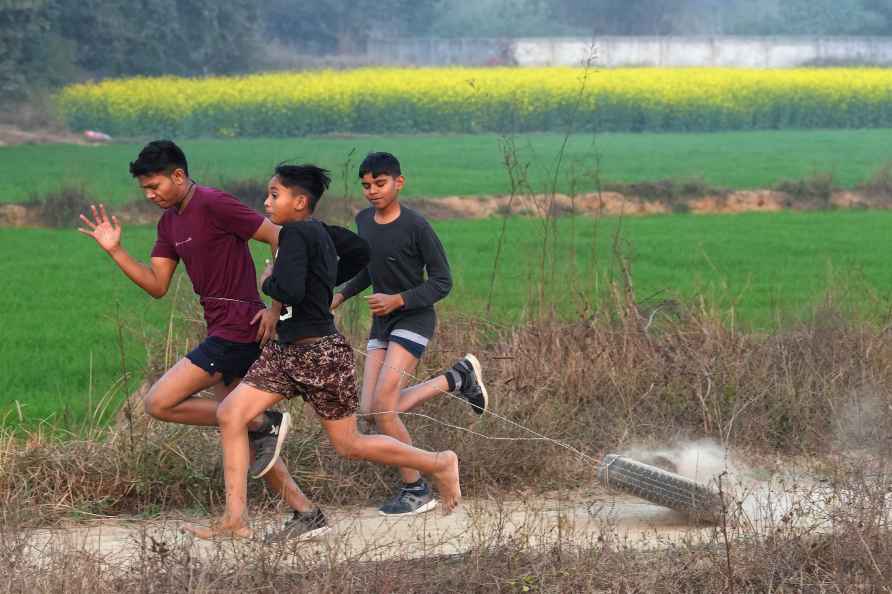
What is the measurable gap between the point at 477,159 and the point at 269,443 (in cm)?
2821

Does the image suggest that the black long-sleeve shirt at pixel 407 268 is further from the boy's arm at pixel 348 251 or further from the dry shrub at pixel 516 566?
the dry shrub at pixel 516 566

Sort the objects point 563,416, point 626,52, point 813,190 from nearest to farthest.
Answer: point 563,416 → point 813,190 → point 626,52

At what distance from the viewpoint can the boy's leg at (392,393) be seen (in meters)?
6.76

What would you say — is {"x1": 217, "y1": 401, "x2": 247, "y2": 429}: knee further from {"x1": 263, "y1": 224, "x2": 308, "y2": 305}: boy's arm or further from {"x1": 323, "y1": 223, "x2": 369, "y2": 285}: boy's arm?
{"x1": 323, "y1": 223, "x2": 369, "y2": 285}: boy's arm

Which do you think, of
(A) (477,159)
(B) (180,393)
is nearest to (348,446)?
(B) (180,393)

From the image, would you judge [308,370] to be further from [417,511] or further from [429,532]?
[417,511]

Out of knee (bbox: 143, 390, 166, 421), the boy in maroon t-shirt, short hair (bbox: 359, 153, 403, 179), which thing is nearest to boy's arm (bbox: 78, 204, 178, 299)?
the boy in maroon t-shirt

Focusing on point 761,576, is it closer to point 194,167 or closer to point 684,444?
point 684,444

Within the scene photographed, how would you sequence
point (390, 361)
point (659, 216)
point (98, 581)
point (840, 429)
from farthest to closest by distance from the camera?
point (659, 216)
point (840, 429)
point (390, 361)
point (98, 581)

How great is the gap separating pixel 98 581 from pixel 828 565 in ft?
8.91

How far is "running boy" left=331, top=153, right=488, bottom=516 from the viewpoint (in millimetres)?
6734

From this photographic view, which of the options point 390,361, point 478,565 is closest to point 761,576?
point 478,565

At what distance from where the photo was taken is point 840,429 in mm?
8109

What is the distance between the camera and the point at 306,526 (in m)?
6.19
